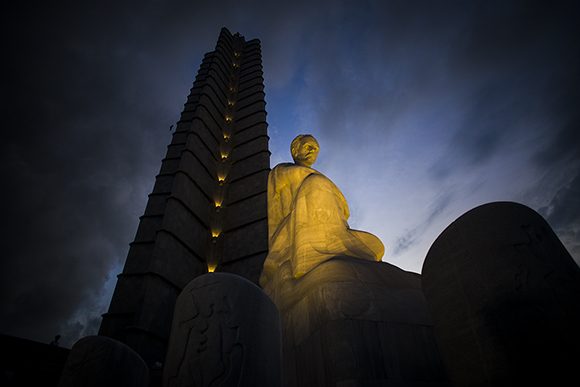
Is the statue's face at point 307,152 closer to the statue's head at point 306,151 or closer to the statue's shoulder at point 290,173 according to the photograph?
the statue's head at point 306,151

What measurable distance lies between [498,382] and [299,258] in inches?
70.2

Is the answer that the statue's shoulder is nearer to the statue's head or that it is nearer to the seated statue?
the statue's head

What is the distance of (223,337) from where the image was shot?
4.96ft

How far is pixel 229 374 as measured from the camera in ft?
4.63

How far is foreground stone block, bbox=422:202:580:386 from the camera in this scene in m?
1.05

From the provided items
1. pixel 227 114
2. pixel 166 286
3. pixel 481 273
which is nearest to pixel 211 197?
pixel 166 286

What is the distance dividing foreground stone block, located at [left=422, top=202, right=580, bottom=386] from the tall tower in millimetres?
8790

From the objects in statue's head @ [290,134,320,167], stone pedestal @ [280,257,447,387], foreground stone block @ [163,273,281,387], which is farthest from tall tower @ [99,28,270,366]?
foreground stone block @ [163,273,281,387]

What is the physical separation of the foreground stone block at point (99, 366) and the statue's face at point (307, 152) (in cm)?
290

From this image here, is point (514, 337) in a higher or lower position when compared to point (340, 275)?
lower

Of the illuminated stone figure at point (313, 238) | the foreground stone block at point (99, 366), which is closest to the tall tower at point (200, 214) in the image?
the foreground stone block at point (99, 366)

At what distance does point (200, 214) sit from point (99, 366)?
10.9 m

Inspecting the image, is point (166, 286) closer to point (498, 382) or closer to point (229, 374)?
point (229, 374)

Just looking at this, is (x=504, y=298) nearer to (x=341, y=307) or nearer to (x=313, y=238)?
(x=341, y=307)
